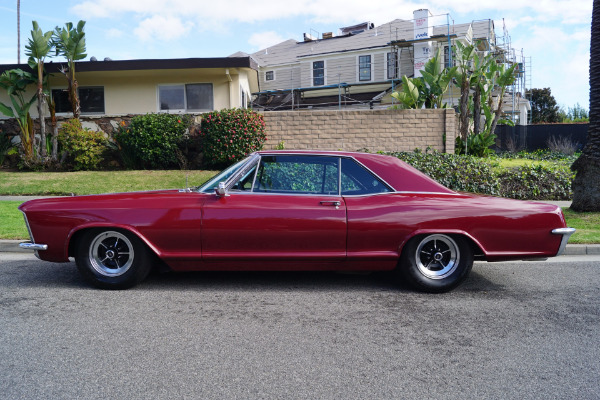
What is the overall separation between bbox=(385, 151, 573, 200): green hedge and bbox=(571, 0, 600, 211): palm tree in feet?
8.83

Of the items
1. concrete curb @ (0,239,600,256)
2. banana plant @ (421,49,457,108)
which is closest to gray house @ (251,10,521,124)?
banana plant @ (421,49,457,108)

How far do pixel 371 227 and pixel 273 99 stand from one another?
1056 inches

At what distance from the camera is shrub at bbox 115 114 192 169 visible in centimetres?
1603

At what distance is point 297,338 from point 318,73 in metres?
31.5

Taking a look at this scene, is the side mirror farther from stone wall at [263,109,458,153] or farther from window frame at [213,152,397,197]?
stone wall at [263,109,458,153]

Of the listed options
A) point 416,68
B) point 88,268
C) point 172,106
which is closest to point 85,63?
point 172,106

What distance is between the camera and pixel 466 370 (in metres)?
3.52

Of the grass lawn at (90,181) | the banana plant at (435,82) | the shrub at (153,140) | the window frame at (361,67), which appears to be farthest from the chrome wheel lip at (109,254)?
the window frame at (361,67)

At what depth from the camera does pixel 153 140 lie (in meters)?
16.0

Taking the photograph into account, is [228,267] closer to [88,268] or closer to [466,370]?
[88,268]

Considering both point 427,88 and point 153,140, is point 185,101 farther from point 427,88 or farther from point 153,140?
point 427,88

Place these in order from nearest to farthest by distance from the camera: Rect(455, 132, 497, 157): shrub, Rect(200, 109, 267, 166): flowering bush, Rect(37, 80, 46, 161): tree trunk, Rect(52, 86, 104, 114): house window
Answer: Rect(200, 109, 267, 166): flowering bush → Rect(37, 80, 46, 161): tree trunk → Rect(455, 132, 497, 157): shrub → Rect(52, 86, 104, 114): house window

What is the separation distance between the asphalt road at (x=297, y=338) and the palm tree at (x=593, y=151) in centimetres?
498

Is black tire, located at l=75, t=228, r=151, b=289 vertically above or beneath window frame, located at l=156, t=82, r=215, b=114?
beneath
